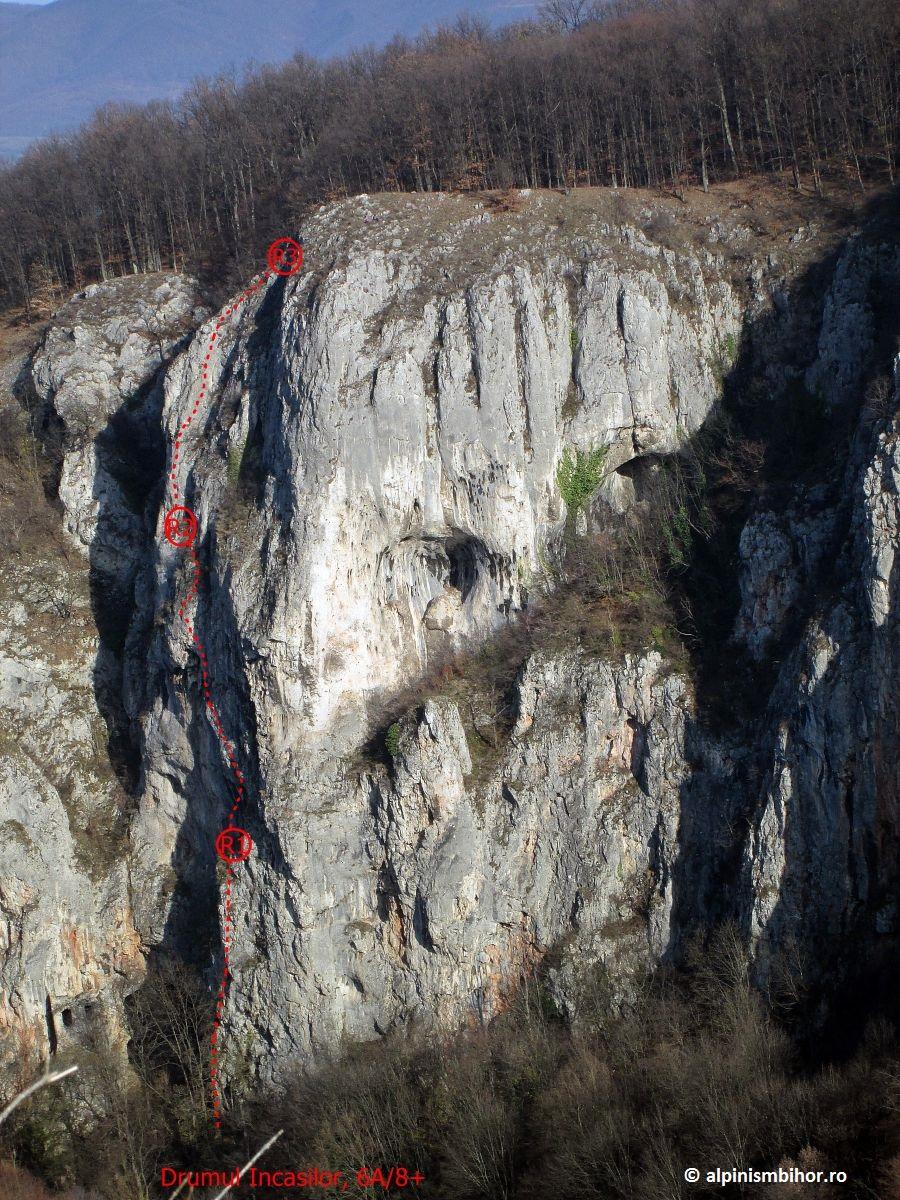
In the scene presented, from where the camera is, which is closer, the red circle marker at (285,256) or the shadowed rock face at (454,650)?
the shadowed rock face at (454,650)

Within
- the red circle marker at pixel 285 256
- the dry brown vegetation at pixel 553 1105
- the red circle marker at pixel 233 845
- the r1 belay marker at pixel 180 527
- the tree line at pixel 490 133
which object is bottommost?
the dry brown vegetation at pixel 553 1105

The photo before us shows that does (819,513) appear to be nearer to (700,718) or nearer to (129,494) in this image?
(700,718)

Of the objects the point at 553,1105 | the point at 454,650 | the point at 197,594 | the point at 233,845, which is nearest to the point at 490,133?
the point at 454,650

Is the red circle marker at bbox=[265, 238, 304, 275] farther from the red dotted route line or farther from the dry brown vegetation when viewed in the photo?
the dry brown vegetation

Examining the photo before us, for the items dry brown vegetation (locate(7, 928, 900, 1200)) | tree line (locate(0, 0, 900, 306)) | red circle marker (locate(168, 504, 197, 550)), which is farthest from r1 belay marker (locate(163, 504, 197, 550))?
dry brown vegetation (locate(7, 928, 900, 1200))

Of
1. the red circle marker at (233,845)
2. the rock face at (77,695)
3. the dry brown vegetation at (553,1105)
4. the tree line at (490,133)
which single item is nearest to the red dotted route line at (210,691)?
the red circle marker at (233,845)

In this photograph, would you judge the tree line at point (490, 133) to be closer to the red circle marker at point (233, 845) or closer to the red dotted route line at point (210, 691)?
the red dotted route line at point (210, 691)

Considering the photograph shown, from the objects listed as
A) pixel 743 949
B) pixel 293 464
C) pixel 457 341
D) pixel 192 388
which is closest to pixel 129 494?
pixel 192 388

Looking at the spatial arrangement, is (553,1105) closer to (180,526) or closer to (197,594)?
(197,594)
